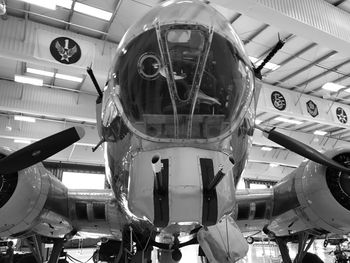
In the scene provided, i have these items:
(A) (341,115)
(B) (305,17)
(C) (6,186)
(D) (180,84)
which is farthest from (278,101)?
(D) (180,84)

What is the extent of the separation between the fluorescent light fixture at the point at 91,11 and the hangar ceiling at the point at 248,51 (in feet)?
0.40

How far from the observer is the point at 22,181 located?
452 centimetres

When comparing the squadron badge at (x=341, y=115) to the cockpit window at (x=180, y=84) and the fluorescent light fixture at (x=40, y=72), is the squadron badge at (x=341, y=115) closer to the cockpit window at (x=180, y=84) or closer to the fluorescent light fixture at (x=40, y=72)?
the fluorescent light fixture at (x=40, y=72)

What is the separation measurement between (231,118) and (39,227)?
3765 millimetres

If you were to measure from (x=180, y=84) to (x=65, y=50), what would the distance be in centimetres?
935

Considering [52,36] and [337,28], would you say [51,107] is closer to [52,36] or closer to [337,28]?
[52,36]

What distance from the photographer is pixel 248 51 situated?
13.4 meters

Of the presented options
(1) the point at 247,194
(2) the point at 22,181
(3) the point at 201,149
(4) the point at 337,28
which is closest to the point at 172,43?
(3) the point at 201,149

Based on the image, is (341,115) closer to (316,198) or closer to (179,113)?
(316,198)

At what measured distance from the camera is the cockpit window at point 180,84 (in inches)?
114

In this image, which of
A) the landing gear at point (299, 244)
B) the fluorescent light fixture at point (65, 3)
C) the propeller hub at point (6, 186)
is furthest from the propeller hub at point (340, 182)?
the fluorescent light fixture at point (65, 3)

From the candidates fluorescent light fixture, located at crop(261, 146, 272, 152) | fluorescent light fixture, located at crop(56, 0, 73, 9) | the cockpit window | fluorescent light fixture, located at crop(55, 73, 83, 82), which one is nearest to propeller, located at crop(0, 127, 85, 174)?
the cockpit window

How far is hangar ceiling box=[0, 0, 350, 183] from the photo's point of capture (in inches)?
369

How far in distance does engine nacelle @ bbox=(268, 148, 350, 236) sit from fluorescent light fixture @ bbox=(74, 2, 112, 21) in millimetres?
8504
